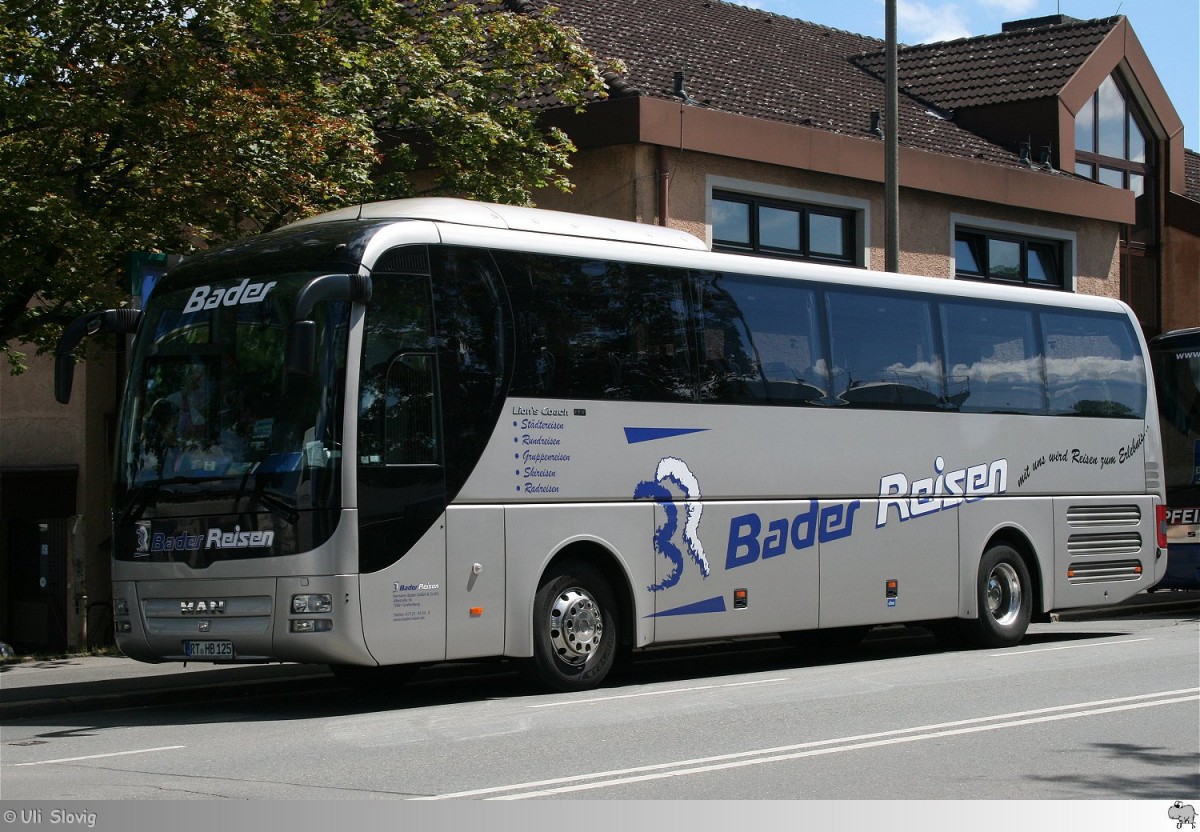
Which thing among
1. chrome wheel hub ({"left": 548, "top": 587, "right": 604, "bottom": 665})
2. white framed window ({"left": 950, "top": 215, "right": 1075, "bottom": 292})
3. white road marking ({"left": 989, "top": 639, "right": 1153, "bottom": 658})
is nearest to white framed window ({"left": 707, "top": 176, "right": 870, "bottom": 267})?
white framed window ({"left": 950, "top": 215, "right": 1075, "bottom": 292})

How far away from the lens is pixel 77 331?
1237cm

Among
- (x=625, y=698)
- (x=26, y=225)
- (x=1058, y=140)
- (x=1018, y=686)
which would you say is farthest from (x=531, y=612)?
(x=1058, y=140)

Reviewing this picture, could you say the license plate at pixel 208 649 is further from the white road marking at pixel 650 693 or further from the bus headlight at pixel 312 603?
the white road marking at pixel 650 693

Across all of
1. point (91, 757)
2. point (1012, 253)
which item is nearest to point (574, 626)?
point (91, 757)

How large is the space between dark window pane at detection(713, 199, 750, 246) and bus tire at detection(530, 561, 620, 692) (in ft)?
35.6

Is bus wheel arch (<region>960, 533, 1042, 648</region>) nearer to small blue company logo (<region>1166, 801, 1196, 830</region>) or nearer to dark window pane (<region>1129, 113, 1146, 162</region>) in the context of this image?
small blue company logo (<region>1166, 801, 1196, 830</region>)

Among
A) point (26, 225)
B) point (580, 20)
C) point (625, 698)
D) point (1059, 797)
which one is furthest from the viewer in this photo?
point (580, 20)

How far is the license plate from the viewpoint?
38.3ft

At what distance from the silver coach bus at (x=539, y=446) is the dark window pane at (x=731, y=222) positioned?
6813 mm

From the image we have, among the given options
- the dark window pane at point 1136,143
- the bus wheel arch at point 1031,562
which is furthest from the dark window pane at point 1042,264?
the bus wheel arch at point 1031,562

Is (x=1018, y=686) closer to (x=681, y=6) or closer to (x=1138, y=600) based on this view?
(x=1138, y=600)

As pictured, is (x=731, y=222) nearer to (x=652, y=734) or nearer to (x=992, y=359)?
(x=992, y=359)

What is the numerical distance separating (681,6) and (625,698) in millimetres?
20581

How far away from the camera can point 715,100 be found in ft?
79.7
